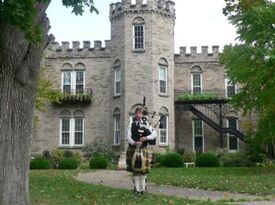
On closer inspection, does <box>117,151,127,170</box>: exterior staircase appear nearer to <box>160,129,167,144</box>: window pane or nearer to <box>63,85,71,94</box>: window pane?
<box>160,129,167,144</box>: window pane

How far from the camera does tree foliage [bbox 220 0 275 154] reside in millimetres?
19625

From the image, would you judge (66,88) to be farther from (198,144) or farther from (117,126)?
(198,144)

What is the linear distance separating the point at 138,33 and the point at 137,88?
3.88 m

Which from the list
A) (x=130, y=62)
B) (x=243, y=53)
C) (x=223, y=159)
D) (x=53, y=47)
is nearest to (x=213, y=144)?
(x=223, y=159)

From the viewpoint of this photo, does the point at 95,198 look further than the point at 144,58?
No

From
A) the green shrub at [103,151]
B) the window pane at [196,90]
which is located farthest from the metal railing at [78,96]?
the window pane at [196,90]

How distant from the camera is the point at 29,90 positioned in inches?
358

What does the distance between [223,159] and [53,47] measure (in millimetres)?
15890

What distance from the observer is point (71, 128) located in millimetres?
38469

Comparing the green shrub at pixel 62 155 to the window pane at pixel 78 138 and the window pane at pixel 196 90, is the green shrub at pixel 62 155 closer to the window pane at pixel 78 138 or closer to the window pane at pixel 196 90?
the window pane at pixel 78 138

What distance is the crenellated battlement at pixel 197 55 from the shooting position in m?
39.4

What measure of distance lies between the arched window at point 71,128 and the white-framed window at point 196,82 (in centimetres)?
858

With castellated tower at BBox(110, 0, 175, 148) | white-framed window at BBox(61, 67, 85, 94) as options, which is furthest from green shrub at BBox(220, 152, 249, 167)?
white-framed window at BBox(61, 67, 85, 94)

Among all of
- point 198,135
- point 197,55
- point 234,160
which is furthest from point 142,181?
point 197,55
